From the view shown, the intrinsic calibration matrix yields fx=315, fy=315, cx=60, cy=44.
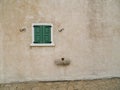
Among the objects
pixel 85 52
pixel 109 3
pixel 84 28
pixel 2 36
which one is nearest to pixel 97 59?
pixel 85 52

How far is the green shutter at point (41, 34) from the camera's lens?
14094 millimetres

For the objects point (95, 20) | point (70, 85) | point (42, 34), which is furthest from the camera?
point (95, 20)

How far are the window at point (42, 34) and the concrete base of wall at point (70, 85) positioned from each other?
1792 millimetres

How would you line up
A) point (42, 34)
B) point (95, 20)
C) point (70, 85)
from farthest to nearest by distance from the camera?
point (95, 20) < point (70, 85) < point (42, 34)

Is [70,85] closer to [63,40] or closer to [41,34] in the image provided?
[63,40]

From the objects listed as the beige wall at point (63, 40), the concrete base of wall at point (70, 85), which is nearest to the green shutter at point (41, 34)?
the beige wall at point (63, 40)

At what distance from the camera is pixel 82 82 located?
14430 millimetres

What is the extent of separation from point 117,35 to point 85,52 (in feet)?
6.02

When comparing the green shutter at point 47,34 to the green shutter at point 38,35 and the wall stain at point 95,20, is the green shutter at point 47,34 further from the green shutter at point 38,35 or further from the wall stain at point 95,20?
the wall stain at point 95,20

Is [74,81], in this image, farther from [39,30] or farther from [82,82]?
[39,30]

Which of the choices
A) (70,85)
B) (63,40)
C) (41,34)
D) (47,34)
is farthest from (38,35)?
(70,85)

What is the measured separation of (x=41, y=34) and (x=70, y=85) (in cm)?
266

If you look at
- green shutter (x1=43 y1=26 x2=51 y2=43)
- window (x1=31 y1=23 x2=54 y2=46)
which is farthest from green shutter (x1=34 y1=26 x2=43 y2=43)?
green shutter (x1=43 y1=26 x2=51 y2=43)

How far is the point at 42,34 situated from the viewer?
1409cm
